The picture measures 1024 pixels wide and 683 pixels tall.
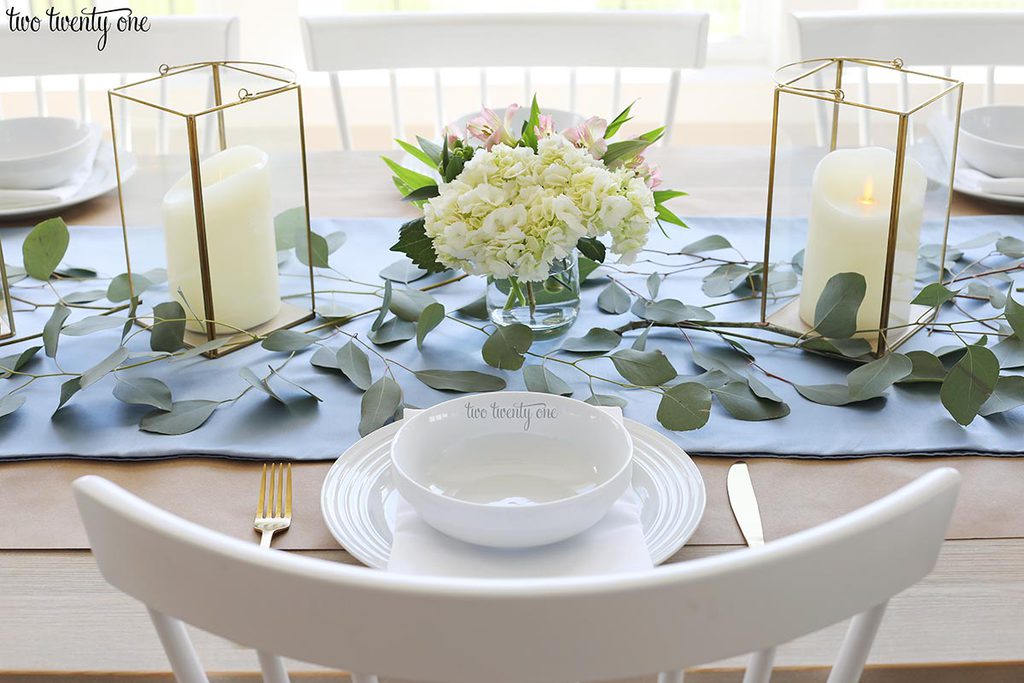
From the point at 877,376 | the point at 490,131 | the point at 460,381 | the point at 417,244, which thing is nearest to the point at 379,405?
the point at 460,381

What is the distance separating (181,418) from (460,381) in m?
0.25

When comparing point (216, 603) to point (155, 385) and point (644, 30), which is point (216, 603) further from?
point (644, 30)

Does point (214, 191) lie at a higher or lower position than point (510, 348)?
higher

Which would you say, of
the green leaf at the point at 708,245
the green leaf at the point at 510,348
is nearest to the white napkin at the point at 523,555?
the green leaf at the point at 510,348

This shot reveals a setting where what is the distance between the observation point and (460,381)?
0.97m

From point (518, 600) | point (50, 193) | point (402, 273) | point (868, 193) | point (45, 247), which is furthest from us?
point (50, 193)

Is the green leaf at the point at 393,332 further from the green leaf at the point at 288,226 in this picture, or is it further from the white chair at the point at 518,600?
the white chair at the point at 518,600

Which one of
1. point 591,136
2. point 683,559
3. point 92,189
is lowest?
point 683,559

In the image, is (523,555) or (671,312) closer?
(523,555)

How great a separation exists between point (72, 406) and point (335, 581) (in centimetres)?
62

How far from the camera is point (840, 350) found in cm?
101

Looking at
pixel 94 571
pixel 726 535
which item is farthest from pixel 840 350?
pixel 94 571

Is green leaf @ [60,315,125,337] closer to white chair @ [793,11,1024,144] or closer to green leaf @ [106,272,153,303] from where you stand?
green leaf @ [106,272,153,303]

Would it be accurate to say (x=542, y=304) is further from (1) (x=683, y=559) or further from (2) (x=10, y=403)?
(2) (x=10, y=403)
